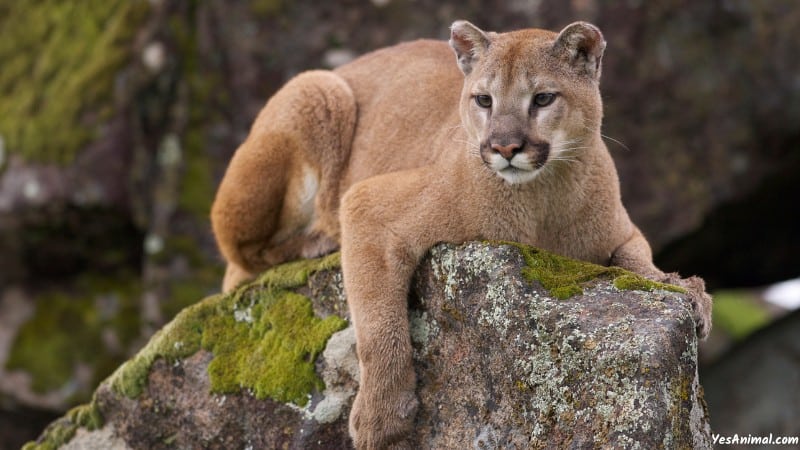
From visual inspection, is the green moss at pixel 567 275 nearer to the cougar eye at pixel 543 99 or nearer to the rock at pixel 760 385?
the cougar eye at pixel 543 99

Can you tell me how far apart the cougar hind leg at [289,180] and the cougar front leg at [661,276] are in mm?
2429

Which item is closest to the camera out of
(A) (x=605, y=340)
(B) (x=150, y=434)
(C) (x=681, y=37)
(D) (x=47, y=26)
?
(A) (x=605, y=340)

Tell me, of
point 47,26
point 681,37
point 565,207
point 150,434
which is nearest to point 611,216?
point 565,207

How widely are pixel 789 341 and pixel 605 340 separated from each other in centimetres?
839

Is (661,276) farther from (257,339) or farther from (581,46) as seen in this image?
(257,339)

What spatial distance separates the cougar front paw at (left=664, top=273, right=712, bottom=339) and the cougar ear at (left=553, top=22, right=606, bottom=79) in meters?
1.48

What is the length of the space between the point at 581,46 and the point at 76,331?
837 centimetres

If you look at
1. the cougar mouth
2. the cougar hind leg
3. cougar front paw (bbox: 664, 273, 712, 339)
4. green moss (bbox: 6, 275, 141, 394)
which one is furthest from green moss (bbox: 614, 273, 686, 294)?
green moss (bbox: 6, 275, 141, 394)

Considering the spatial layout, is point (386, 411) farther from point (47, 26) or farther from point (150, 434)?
point (47, 26)

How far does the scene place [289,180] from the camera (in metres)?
8.59

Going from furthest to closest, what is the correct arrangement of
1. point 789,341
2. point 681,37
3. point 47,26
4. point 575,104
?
point 47,26
point 789,341
point 681,37
point 575,104

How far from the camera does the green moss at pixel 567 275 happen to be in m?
5.94

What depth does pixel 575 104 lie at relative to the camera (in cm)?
675

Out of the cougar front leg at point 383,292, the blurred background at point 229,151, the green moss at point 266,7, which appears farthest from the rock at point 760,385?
the green moss at point 266,7
